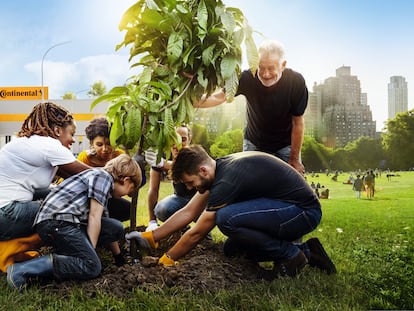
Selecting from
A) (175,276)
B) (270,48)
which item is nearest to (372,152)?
(270,48)

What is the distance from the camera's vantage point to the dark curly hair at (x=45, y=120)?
318 centimetres

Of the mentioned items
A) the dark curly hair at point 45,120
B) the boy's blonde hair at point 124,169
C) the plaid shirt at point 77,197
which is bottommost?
the plaid shirt at point 77,197

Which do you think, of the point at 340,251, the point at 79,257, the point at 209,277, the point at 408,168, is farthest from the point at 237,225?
the point at 408,168

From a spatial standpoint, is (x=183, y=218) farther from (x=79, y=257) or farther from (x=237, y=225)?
(x=79, y=257)

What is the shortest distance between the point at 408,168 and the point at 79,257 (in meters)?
8.37

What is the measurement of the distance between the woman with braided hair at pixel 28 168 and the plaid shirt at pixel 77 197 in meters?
0.17

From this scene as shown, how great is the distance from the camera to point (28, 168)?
310cm

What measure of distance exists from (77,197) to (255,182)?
114 centimetres

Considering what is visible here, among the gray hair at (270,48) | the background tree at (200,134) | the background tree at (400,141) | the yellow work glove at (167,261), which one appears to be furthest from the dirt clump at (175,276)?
the background tree at (400,141)

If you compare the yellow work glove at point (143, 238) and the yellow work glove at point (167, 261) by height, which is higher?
the yellow work glove at point (143, 238)

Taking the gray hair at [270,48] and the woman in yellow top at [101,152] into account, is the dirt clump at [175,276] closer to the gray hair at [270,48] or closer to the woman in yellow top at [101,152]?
the woman in yellow top at [101,152]

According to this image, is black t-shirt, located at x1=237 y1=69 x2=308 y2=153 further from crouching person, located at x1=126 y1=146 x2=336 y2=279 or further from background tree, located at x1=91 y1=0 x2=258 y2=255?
crouching person, located at x1=126 y1=146 x2=336 y2=279

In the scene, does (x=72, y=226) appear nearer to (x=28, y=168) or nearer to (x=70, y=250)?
(x=70, y=250)

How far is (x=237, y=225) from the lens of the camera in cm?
296
